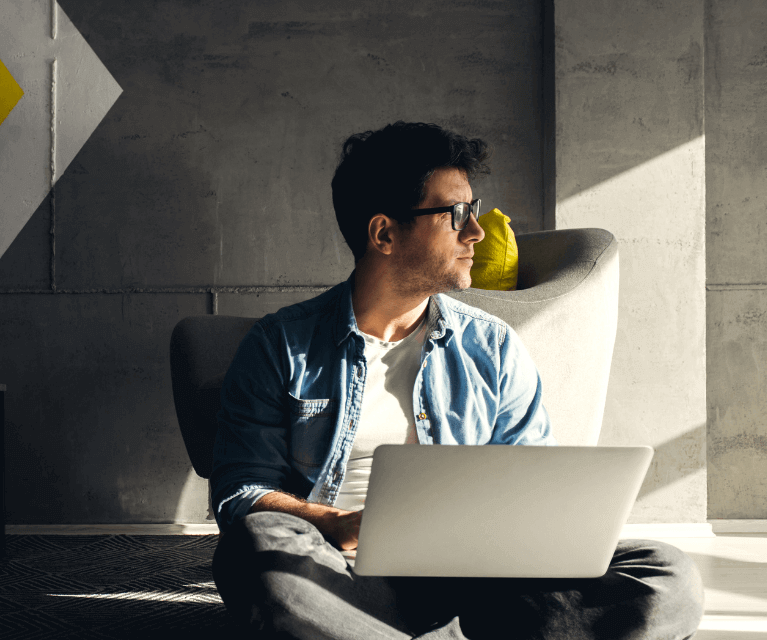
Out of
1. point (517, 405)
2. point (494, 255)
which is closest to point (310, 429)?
point (517, 405)

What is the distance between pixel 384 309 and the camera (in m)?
1.49

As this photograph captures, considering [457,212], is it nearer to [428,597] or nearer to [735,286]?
[428,597]

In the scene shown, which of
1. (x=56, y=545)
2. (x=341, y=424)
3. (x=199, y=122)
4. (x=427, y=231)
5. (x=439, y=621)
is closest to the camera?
(x=439, y=621)

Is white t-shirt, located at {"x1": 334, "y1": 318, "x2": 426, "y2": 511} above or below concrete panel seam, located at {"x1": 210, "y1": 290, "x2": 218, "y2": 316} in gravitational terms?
below

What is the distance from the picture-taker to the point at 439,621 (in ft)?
3.90

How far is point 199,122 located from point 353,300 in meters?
1.96

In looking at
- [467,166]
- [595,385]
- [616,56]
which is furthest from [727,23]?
[467,166]

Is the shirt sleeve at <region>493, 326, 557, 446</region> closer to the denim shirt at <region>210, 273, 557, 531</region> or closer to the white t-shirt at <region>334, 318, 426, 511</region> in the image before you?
the denim shirt at <region>210, 273, 557, 531</region>

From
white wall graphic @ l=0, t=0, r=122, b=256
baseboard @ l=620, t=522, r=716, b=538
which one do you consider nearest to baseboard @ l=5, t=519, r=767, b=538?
baseboard @ l=620, t=522, r=716, b=538

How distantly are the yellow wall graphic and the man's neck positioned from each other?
7.79 feet

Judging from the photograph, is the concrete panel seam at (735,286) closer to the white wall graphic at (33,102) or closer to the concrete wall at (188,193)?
the concrete wall at (188,193)

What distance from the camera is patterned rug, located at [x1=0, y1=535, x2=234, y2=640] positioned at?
1788 mm

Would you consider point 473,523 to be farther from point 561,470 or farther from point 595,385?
point 595,385

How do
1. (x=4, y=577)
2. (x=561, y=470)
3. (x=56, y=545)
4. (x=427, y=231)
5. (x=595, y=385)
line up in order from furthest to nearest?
(x=56, y=545) → (x=4, y=577) → (x=595, y=385) → (x=427, y=231) → (x=561, y=470)
